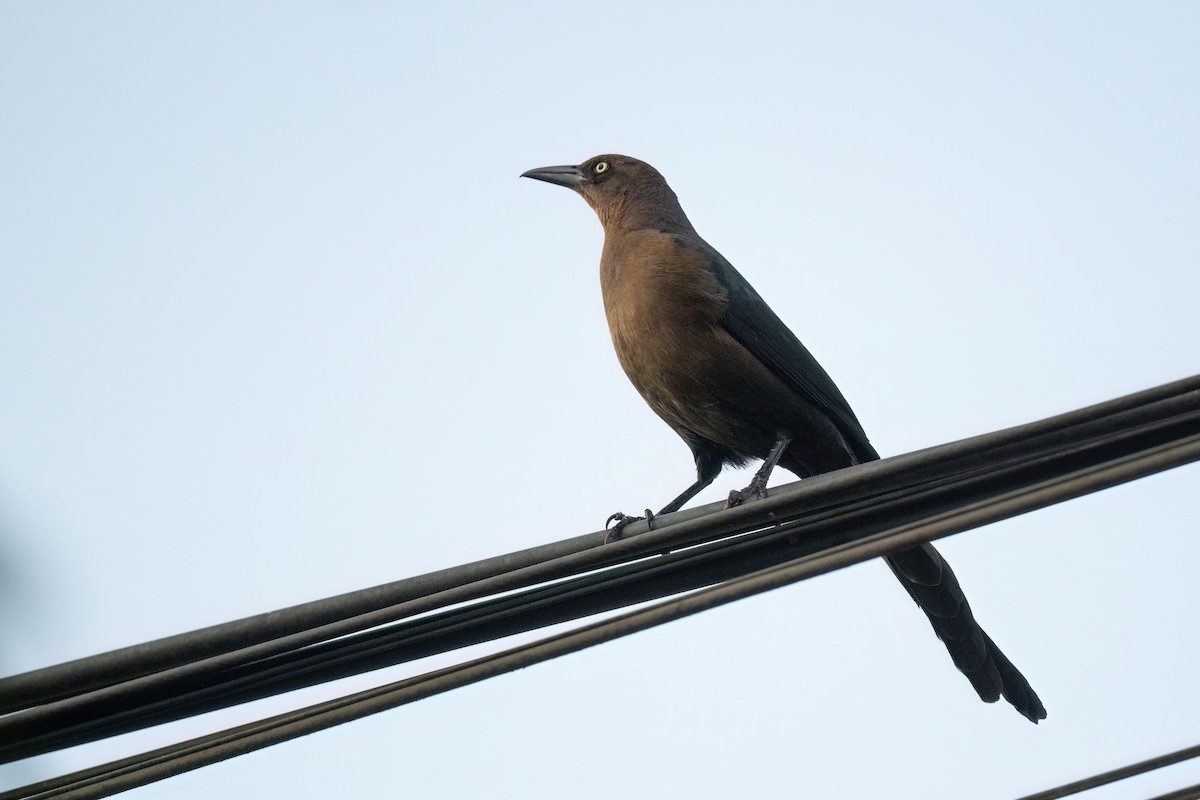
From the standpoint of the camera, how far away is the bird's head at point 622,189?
21.4 ft

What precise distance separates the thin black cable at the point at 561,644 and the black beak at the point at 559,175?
5088 mm

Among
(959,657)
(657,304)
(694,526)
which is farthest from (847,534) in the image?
(657,304)

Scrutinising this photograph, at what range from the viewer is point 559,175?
7352 mm

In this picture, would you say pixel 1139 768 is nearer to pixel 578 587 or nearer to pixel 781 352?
pixel 578 587

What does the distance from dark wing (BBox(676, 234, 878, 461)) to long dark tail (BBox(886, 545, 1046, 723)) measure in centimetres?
76

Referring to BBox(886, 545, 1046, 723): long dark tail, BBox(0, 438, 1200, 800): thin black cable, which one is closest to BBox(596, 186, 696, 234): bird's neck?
BBox(886, 545, 1046, 723): long dark tail

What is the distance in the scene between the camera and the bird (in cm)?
506

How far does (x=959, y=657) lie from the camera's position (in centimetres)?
490

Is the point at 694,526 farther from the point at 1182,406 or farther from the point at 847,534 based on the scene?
the point at 1182,406

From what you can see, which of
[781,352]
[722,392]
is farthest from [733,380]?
[781,352]

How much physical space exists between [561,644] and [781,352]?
10.7 ft

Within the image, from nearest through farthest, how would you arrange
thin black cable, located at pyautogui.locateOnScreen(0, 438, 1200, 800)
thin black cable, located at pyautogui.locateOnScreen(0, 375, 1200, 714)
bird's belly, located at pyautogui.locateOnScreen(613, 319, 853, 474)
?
thin black cable, located at pyautogui.locateOnScreen(0, 438, 1200, 800) → thin black cable, located at pyautogui.locateOnScreen(0, 375, 1200, 714) → bird's belly, located at pyautogui.locateOnScreen(613, 319, 853, 474)

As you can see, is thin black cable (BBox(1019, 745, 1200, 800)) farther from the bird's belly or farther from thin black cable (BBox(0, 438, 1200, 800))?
the bird's belly

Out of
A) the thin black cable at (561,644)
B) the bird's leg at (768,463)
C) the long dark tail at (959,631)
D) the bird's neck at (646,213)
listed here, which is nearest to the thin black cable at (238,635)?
the thin black cable at (561,644)
